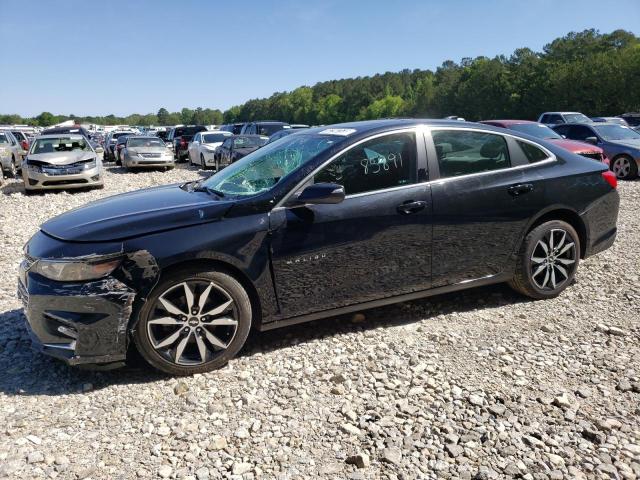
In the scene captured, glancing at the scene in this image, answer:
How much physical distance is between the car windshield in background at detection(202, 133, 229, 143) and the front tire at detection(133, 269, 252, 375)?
1739 cm

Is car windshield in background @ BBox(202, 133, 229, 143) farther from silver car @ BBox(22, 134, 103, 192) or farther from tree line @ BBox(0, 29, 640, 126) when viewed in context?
tree line @ BBox(0, 29, 640, 126)

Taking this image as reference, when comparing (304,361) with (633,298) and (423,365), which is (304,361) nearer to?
(423,365)

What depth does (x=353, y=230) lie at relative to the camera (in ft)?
12.0

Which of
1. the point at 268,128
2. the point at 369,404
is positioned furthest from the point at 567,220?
the point at 268,128

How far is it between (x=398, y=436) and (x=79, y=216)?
8.92 feet

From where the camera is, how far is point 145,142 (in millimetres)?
19203

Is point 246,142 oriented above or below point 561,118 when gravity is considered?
below

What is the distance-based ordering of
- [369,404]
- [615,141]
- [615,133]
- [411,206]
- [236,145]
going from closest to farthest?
1. [369,404]
2. [411,206]
3. [615,141]
4. [615,133]
5. [236,145]

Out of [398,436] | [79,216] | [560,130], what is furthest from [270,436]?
[560,130]

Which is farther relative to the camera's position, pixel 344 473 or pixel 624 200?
pixel 624 200

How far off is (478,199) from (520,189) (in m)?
0.45

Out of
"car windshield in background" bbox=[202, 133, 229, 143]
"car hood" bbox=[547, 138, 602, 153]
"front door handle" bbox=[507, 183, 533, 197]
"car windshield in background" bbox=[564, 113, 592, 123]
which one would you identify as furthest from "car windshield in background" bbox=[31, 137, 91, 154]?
"car windshield in background" bbox=[564, 113, 592, 123]

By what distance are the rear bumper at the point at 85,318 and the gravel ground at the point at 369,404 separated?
308mm

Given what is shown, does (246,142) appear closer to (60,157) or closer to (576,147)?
(60,157)
